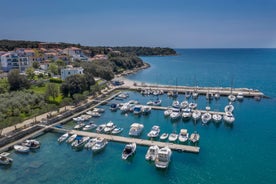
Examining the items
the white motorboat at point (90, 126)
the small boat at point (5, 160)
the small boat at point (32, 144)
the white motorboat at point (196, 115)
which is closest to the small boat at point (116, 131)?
the white motorboat at point (90, 126)

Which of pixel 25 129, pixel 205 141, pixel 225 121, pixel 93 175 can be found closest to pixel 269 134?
pixel 225 121

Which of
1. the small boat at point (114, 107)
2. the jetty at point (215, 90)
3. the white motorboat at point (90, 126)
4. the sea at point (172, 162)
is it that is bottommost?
the sea at point (172, 162)

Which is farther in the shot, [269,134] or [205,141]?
[269,134]

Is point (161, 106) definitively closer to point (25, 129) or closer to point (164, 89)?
point (164, 89)

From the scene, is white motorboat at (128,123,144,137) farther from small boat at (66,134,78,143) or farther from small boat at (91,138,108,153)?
small boat at (66,134,78,143)

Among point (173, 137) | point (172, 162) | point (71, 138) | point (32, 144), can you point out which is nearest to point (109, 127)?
point (71, 138)

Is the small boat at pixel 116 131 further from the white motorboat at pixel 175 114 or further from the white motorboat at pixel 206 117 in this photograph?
the white motorboat at pixel 206 117
